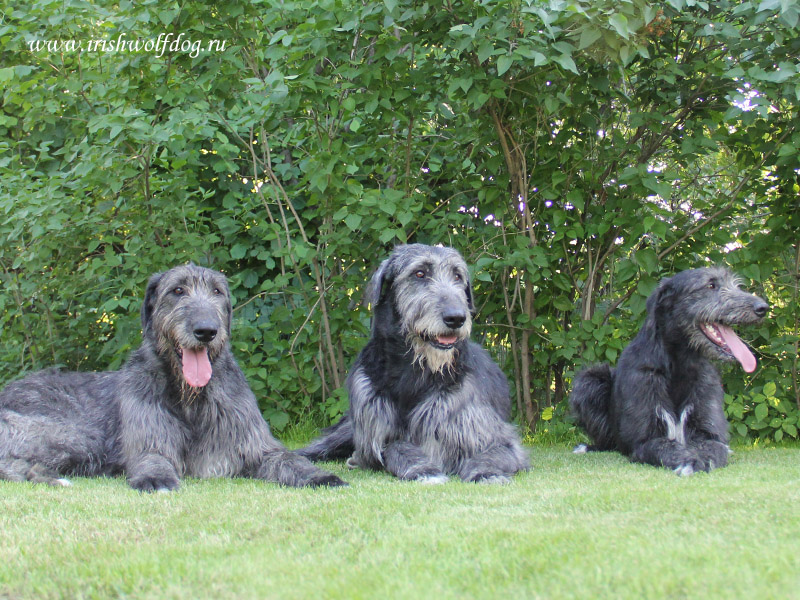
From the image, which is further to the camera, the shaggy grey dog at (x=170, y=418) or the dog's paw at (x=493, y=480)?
the shaggy grey dog at (x=170, y=418)

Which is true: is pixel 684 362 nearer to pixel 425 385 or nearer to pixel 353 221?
pixel 425 385

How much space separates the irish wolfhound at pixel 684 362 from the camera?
5.23 metres

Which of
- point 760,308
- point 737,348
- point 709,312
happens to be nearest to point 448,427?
point 709,312

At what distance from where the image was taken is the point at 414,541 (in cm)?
282

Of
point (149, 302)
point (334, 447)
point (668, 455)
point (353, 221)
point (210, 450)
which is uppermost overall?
point (353, 221)

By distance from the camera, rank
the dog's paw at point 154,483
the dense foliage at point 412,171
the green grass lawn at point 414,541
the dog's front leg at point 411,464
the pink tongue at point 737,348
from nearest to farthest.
Result: the green grass lawn at point 414,541 → the dog's paw at point 154,483 → the dog's front leg at point 411,464 → the pink tongue at point 737,348 → the dense foliage at point 412,171

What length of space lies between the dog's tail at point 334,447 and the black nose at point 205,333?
4.99 ft

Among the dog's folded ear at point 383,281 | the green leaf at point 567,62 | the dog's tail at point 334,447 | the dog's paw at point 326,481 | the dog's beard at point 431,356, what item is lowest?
the dog's tail at point 334,447

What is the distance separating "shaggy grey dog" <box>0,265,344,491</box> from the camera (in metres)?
4.79

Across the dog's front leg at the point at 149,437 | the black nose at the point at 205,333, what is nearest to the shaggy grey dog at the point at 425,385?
the black nose at the point at 205,333

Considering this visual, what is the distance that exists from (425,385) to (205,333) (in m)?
1.43

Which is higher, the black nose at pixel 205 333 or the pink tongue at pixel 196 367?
the black nose at pixel 205 333

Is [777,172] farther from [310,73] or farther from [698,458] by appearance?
[310,73]

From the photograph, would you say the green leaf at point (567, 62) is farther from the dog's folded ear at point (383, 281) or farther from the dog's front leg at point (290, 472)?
the dog's front leg at point (290, 472)
